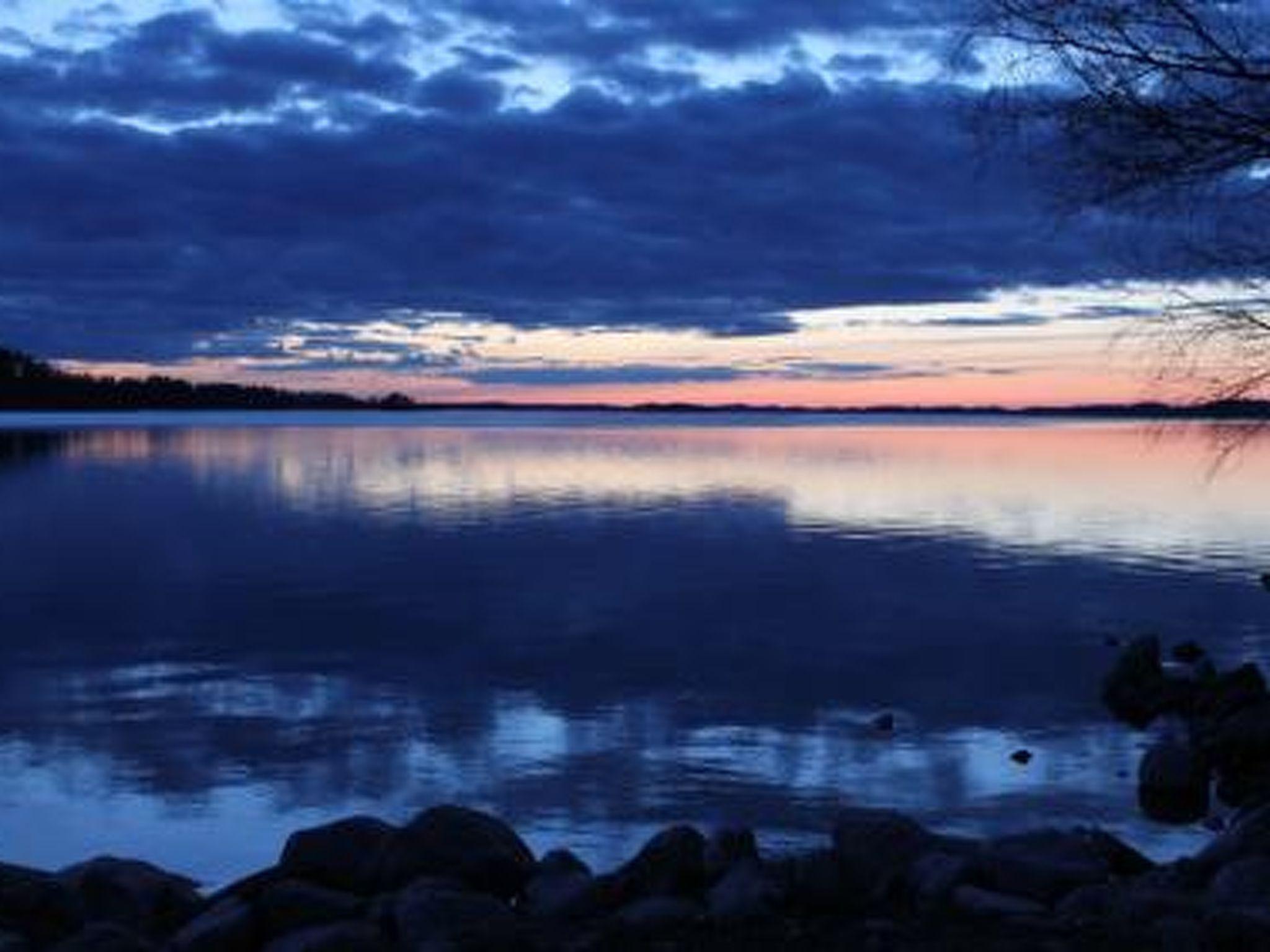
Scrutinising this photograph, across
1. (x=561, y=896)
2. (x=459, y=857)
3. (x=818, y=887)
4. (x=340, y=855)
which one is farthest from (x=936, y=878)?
(x=340, y=855)

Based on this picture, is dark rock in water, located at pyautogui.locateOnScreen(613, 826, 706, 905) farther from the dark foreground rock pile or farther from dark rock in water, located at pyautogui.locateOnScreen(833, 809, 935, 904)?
dark rock in water, located at pyautogui.locateOnScreen(833, 809, 935, 904)

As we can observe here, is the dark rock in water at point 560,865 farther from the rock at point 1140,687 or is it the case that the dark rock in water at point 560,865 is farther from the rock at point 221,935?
the rock at point 1140,687

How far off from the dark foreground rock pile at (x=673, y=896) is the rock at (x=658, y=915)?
2cm

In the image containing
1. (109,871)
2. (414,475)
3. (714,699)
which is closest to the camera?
(109,871)

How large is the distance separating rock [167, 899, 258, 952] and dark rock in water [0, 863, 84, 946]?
938 millimetres

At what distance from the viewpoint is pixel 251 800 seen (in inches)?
603

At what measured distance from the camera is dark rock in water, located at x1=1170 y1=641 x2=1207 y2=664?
80.4 ft

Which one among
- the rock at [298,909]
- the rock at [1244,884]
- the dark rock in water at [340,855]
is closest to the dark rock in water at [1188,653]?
the rock at [1244,884]

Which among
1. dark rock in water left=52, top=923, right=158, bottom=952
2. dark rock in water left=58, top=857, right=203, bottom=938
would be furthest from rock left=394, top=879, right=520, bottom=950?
dark rock in water left=58, top=857, right=203, bottom=938

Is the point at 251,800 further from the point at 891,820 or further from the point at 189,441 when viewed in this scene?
the point at 189,441

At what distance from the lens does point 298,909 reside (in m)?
10.6

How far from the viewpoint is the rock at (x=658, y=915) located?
32.1 ft

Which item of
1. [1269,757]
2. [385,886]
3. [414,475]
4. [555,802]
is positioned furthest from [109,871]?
[414,475]

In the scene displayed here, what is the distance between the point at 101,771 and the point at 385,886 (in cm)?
617
